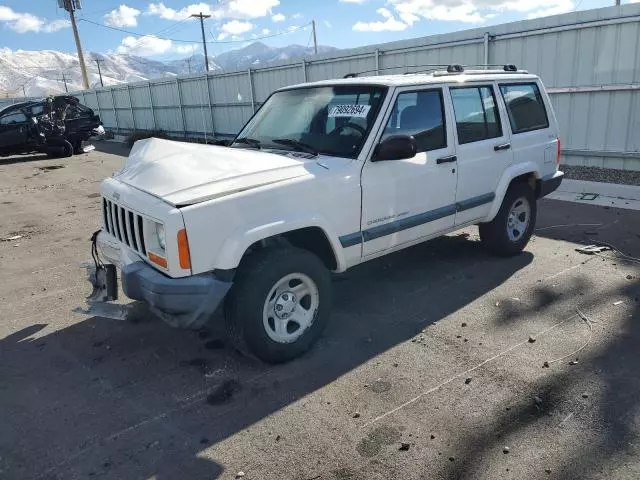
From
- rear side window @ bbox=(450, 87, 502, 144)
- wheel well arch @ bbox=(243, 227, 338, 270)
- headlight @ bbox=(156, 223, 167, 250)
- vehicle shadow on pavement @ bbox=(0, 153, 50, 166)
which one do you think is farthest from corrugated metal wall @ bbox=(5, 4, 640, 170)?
vehicle shadow on pavement @ bbox=(0, 153, 50, 166)

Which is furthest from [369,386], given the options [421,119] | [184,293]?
[421,119]

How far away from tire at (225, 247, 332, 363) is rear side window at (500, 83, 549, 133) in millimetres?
2920

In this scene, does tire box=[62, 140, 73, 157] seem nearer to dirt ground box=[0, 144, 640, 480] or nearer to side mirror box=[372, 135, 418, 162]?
dirt ground box=[0, 144, 640, 480]

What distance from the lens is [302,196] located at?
11.9 feet

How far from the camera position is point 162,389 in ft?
11.6

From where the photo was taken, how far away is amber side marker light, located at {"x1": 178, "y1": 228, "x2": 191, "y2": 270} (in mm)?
3174

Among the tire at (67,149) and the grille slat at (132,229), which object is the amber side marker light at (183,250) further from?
the tire at (67,149)

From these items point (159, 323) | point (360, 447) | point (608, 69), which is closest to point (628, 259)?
point (360, 447)

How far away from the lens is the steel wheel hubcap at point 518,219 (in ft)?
18.7

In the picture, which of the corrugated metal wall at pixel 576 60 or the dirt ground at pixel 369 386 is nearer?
the dirt ground at pixel 369 386

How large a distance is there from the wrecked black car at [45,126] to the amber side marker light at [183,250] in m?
16.4

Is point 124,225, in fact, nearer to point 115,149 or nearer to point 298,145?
point 298,145

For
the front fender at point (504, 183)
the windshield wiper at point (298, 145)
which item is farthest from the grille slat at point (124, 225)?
the front fender at point (504, 183)

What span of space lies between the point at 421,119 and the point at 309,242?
60.5 inches
